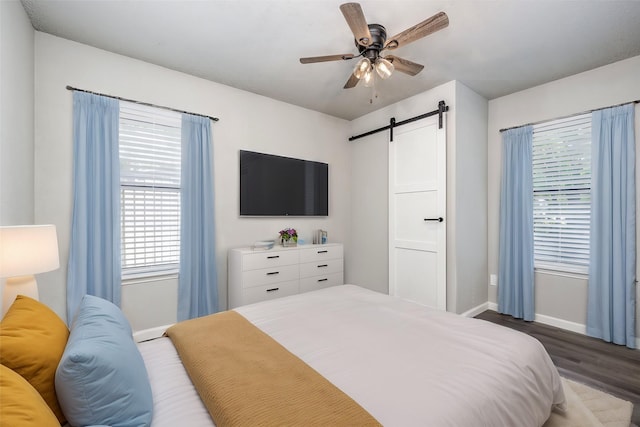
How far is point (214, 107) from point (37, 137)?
1545 mm

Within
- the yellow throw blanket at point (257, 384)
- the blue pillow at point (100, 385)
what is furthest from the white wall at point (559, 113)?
the blue pillow at point (100, 385)

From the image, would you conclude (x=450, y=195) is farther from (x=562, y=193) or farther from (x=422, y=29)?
(x=422, y=29)

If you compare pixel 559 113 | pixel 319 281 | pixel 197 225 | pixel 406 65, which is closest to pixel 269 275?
pixel 319 281

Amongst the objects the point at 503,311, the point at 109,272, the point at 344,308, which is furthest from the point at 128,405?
the point at 503,311

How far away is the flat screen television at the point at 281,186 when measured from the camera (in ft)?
11.3

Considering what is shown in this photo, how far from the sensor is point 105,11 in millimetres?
2111

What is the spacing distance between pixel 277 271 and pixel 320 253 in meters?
0.64

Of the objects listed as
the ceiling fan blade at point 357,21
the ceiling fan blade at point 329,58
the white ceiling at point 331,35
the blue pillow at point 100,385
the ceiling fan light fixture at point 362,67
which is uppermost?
the white ceiling at point 331,35

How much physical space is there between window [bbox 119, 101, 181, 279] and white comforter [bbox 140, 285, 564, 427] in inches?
58.6

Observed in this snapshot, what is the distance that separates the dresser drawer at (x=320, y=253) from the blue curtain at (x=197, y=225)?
1038 mm

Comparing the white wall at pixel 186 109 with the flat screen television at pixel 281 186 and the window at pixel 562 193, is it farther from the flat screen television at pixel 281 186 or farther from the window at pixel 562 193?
the window at pixel 562 193

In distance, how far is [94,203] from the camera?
98.6 inches

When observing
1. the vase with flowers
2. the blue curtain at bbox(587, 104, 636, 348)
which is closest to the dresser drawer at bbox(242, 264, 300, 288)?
the vase with flowers

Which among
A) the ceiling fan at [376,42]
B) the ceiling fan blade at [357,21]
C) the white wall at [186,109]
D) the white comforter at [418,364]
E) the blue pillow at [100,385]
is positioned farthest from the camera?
the white wall at [186,109]
